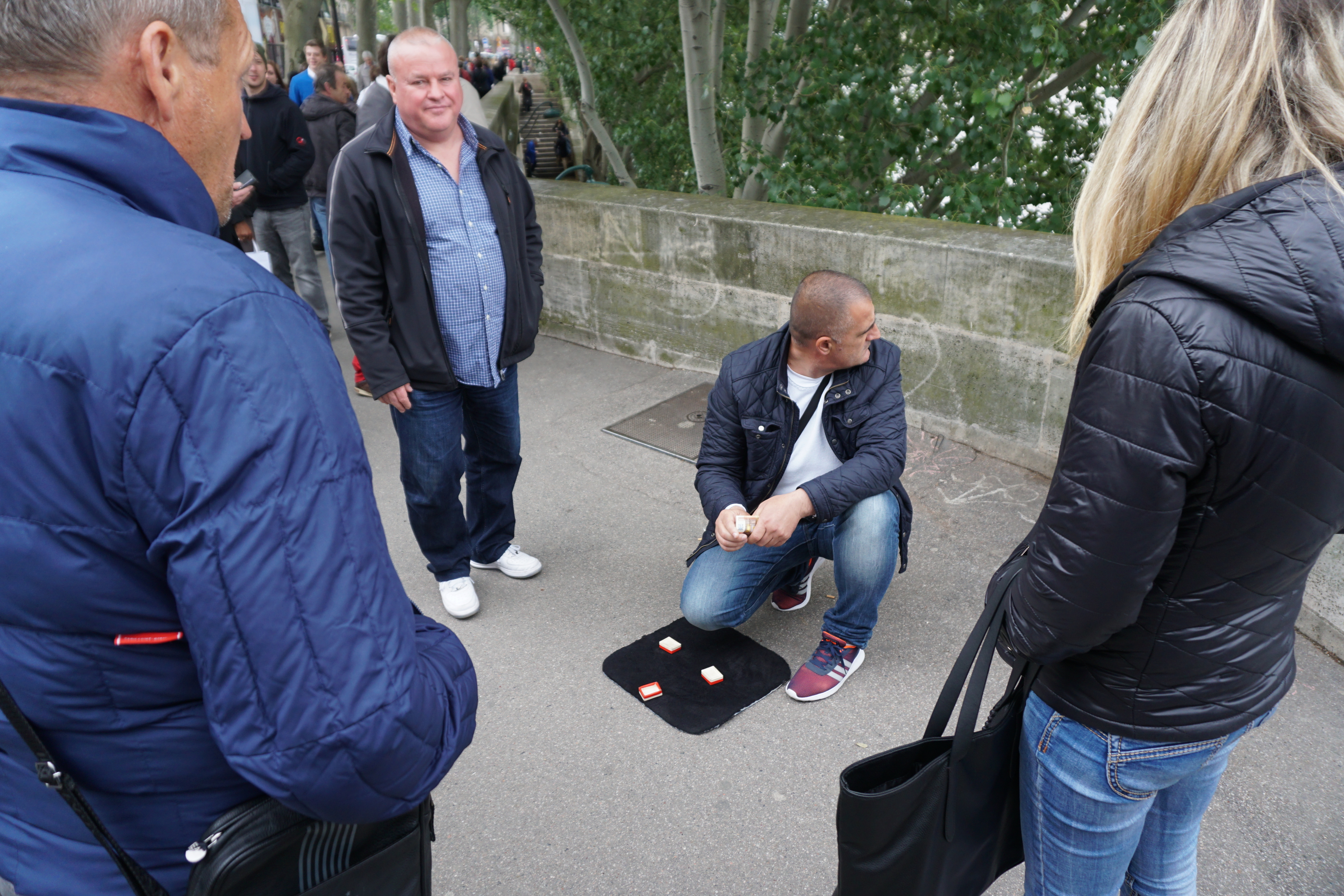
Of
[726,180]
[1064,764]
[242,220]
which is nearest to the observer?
[1064,764]

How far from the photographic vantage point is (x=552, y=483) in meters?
4.70

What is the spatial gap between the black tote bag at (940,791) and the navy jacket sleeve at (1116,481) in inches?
7.9

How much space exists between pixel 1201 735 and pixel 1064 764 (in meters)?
0.21

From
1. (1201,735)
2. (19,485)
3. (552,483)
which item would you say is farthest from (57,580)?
(552,483)

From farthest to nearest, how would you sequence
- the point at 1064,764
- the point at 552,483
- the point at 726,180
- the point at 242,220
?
1. the point at 726,180
2. the point at 242,220
3. the point at 552,483
4. the point at 1064,764

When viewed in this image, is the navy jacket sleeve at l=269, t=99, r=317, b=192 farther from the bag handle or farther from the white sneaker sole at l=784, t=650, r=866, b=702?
the bag handle

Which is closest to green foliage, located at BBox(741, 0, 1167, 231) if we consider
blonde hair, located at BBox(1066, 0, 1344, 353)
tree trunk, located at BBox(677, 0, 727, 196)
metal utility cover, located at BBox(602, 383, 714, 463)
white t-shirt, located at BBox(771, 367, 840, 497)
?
tree trunk, located at BBox(677, 0, 727, 196)

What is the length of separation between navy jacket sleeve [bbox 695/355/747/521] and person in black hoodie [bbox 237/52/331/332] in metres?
4.00

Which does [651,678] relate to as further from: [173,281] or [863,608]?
[173,281]

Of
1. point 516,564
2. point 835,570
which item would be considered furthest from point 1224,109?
point 516,564

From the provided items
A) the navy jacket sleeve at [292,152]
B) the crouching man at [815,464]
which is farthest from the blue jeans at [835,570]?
the navy jacket sleeve at [292,152]

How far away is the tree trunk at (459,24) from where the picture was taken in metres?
21.5

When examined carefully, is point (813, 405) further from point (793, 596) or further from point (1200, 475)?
point (1200, 475)

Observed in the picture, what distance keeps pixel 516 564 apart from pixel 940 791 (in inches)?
99.8
